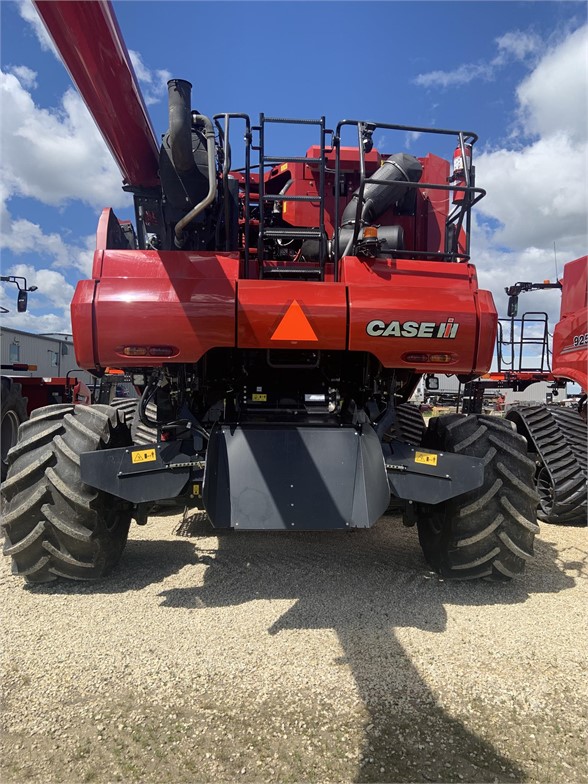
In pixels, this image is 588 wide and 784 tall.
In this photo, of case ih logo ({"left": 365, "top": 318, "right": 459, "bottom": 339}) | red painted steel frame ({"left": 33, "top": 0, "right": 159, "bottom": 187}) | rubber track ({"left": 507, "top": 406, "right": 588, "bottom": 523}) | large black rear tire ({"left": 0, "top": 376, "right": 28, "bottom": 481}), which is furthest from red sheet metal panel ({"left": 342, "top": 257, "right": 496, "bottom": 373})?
large black rear tire ({"left": 0, "top": 376, "right": 28, "bottom": 481})

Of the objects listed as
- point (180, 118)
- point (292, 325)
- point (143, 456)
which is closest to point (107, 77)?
point (180, 118)

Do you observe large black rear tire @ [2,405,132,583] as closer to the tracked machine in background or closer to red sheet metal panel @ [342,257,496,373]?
red sheet metal panel @ [342,257,496,373]

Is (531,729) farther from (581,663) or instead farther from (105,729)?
(105,729)

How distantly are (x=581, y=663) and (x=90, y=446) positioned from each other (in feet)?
10.4

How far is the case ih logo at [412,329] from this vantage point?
3436 millimetres

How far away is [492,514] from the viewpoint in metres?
3.72

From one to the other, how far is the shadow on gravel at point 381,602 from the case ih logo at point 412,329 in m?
1.75

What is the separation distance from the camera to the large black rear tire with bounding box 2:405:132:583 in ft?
11.6

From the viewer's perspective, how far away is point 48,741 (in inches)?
87.7

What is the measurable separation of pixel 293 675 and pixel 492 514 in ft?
5.90

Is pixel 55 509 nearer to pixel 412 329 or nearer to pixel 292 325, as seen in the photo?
pixel 292 325

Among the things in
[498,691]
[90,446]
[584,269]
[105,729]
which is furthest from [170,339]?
[584,269]

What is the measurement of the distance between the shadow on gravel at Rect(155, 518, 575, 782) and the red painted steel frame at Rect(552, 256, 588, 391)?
2.42m

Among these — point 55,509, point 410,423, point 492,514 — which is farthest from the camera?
point 410,423
